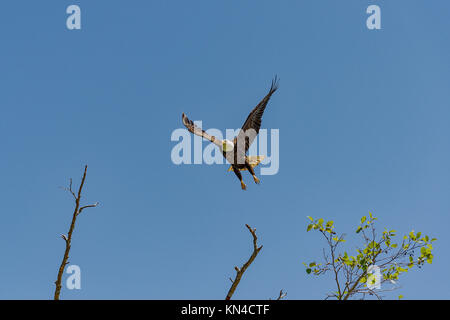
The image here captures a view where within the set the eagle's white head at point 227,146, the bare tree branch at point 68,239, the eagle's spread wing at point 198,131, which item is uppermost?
the eagle's spread wing at point 198,131

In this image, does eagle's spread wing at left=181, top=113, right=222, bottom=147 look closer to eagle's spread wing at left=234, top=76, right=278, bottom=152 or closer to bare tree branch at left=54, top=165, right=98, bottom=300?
eagle's spread wing at left=234, top=76, right=278, bottom=152

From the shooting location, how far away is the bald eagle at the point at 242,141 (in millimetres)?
10633

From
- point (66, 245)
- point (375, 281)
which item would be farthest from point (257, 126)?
point (66, 245)

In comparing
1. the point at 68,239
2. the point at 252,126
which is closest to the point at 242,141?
the point at 252,126

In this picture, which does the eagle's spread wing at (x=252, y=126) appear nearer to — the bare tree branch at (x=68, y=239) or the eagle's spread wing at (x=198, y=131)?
the eagle's spread wing at (x=198, y=131)

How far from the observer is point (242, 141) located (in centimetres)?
1087

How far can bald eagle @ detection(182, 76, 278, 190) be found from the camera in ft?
34.9

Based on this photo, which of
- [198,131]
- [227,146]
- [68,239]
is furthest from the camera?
[198,131]

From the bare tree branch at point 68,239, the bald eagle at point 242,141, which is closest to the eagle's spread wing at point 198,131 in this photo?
the bald eagle at point 242,141

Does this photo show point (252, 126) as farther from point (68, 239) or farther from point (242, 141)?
point (68, 239)
